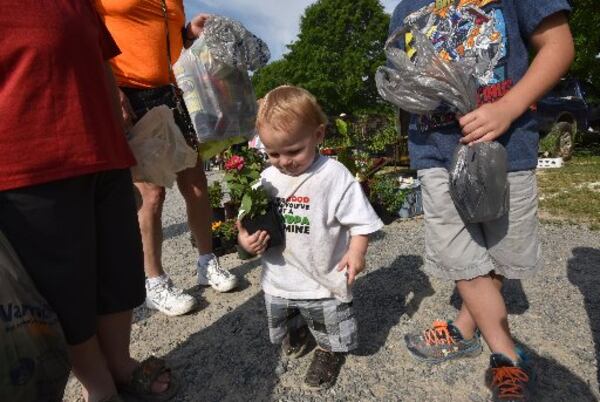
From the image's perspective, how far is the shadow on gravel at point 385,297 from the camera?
2477 millimetres

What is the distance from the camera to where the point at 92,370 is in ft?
5.59

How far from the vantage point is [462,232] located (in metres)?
1.90

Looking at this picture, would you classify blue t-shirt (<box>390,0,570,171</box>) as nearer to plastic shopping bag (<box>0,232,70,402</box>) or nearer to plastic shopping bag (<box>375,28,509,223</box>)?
plastic shopping bag (<box>375,28,509,223</box>)

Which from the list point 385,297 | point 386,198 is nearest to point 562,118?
point 386,198

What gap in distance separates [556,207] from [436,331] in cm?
390

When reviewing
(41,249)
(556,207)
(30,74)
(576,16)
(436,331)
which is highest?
(576,16)

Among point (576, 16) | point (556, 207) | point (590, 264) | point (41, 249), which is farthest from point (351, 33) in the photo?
point (41, 249)

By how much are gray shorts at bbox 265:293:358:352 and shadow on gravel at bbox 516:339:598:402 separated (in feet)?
2.79

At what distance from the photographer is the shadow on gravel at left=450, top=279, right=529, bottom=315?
265 cm

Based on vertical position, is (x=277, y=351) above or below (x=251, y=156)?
below

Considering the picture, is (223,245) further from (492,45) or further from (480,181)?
(492,45)

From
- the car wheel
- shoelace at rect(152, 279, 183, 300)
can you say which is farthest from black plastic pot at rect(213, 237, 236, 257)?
the car wheel

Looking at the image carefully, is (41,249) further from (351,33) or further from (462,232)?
(351,33)

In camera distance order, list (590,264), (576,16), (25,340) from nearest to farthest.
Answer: (25,340) < (590,264) < (576,16)
